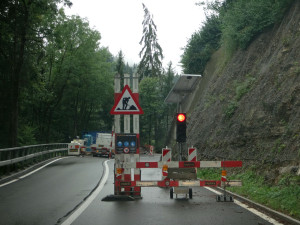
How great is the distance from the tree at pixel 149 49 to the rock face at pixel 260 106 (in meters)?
36.1

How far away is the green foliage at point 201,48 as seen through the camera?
3731 centimetres

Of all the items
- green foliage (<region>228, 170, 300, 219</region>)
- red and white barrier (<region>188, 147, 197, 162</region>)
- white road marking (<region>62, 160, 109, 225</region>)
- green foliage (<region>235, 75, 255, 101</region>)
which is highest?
green foliage (<region>235, 75, 255, 101</region>)

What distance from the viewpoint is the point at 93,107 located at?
64.1m

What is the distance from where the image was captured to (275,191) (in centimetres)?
1011

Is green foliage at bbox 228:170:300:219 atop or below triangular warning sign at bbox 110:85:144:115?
below

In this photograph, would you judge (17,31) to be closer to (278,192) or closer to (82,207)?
(82,207)

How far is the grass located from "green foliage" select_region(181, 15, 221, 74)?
24756mm

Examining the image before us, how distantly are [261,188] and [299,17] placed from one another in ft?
38.2

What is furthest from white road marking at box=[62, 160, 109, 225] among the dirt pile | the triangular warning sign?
the dirt pile

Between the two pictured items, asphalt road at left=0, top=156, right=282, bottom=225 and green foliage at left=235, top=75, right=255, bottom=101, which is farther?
green foliage at left=235, top=75, right=255, bottom=101

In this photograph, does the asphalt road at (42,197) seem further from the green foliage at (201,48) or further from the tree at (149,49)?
the tree at (149,49)

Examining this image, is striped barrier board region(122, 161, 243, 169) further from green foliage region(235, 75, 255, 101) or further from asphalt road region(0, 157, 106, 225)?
green foliage region(235, 75, 255, 101)

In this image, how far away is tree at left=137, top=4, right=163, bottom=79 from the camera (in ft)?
207

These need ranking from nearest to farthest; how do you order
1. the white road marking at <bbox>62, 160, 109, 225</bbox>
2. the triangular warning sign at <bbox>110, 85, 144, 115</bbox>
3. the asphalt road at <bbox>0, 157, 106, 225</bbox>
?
the white road marking at <bbox>62, 160, 109, 225</bbox> → the asphalt road at <bbox>0, 157, 106, 225</bbox> → the triangular warning sign at <bbox>110, 85, 144, 115</bbox>
